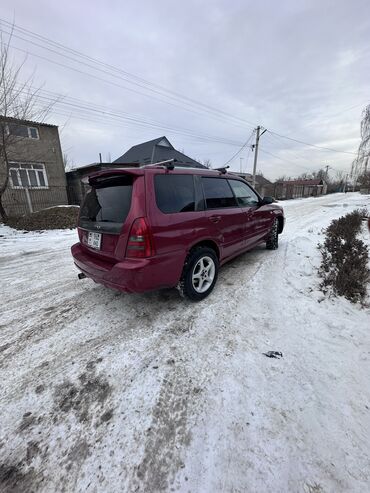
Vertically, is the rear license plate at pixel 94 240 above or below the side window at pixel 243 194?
below

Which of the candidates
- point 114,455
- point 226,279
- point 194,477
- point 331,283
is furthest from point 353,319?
point 114,455

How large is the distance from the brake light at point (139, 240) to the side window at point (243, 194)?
2.15 m

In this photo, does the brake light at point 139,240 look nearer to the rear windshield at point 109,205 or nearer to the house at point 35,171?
the rear windshield at point 109,205

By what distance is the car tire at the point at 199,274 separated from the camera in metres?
2.90

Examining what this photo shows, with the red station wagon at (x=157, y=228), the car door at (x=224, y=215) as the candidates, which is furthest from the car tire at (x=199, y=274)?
the car door at (x=224, y=215)

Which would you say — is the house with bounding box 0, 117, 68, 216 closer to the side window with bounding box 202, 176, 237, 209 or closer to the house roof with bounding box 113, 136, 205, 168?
the house roof with bounding box 113, 136, 205, 168

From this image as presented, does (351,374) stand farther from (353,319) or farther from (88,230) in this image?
(88,230)

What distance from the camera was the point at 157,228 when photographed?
2402 millimetres

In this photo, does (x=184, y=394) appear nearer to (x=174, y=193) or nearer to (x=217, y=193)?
(x=174, y=193)

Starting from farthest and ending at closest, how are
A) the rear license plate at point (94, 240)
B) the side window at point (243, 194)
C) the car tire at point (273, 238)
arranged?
the car tire at point (273, 238) < the side window at point (243, 194) < the rear license plate at point (94, 240)

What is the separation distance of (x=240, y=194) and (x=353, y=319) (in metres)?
2.49

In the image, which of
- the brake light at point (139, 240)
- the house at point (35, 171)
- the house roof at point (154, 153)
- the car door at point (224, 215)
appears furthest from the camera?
the house roof at point (154, 153)

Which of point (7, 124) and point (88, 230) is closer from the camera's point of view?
point (88, 230)

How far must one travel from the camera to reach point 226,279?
3.86 metres
